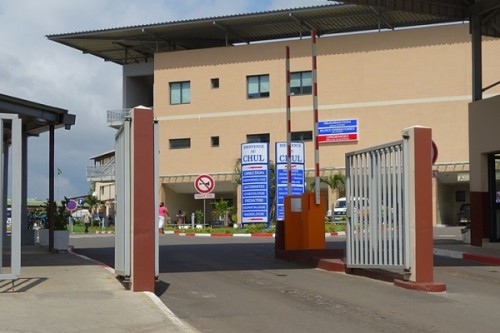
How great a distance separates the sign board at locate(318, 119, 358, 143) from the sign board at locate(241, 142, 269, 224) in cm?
1059

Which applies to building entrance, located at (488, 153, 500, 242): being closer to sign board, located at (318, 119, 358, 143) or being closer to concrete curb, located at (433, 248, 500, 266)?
concrete curb, located at (433, 248, 500, 266)

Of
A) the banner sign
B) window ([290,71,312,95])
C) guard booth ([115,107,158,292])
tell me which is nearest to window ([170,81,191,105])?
window ([290,71,312,95])

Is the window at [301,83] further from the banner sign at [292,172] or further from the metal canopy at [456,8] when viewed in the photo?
the metal canopy at [456,8]

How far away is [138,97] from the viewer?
60.4 meters

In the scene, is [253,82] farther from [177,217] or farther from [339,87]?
[177,217]

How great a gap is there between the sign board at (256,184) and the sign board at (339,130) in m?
10.6

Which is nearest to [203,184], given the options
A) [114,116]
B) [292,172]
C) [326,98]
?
[292,172]

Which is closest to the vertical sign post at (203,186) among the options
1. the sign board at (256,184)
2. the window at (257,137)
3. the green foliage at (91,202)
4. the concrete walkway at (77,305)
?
the sign board at (256,184)

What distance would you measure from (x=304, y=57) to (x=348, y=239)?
36.6 m

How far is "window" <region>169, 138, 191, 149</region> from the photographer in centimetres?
5386

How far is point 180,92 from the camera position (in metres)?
54.0

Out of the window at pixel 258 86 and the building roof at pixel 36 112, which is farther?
the window at pixel 258 86

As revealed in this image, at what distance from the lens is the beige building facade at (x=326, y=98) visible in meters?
46.9

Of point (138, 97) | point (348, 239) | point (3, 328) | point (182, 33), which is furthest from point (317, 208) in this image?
point (138, 97)
